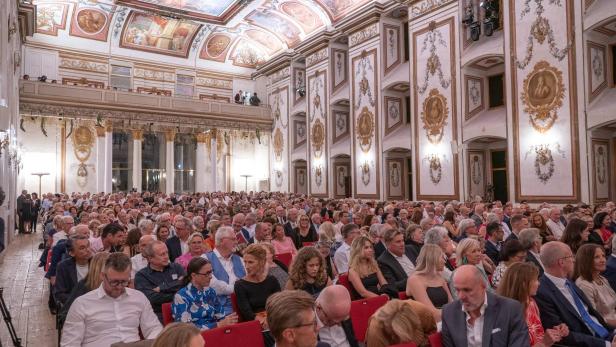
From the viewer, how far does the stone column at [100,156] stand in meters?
24.0

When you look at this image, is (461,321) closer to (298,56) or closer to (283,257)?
(283,257)

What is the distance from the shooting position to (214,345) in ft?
9.80

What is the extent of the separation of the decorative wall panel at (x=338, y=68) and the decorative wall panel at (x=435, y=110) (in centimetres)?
527

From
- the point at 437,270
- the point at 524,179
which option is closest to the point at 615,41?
the point at 524,179

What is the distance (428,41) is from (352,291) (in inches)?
576

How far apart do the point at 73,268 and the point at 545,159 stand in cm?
1302

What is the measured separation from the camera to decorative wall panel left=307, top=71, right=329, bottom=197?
23.1 meters

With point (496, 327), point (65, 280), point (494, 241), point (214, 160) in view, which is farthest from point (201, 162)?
point (496, 327)

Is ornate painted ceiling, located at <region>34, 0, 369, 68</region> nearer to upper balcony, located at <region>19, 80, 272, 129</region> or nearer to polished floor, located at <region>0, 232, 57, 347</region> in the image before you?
upper balcony, located at <region>19, 80, 272, 129</region>

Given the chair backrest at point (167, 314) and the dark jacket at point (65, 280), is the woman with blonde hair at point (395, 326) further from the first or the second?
the dark jacket at point (65, 280)

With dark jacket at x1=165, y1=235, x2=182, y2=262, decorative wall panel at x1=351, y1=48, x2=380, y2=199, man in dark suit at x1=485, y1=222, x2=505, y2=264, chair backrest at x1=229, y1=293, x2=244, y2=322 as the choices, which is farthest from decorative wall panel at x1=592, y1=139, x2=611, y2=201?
chair backrest at x1=229, y1=293, x2=244, y2=322

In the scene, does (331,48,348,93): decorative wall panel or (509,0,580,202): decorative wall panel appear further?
(331,48,348,93): decorative wall panel

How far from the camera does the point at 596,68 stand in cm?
1291

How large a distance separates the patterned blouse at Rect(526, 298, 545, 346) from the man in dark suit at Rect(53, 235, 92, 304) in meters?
4.11
